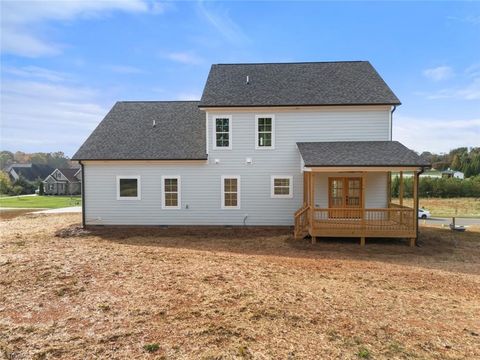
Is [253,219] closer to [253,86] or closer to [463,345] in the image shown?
[253,86]

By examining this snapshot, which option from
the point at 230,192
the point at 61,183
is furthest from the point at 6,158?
the point at 230,192

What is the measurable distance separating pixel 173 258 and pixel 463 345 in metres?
7.41

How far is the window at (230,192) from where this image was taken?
14898 mm

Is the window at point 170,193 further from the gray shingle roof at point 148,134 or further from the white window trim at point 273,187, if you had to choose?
the white window trim at point 273,187

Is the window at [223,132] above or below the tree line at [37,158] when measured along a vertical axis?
below

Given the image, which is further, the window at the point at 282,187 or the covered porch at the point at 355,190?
the window at the point at 282,187

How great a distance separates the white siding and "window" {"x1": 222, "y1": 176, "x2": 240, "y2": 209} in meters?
0.25

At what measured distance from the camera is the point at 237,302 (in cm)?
603

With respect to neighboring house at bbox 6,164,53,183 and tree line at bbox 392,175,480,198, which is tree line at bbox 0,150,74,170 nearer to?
neighboring house at bbox 6,164,53,183

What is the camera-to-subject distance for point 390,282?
7508mm

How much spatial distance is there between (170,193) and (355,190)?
355 inches

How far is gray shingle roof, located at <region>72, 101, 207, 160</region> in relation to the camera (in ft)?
49.3

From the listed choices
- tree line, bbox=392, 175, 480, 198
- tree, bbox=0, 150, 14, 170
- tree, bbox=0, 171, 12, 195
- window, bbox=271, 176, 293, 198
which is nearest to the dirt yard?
window, bbox=271, 176, 293, 198

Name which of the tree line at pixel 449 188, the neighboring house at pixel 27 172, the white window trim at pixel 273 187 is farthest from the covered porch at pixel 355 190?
the neighboring house at pixel 27 172
